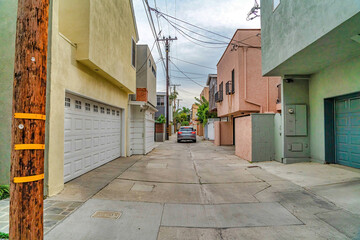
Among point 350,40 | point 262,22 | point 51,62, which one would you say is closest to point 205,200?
point 51,62

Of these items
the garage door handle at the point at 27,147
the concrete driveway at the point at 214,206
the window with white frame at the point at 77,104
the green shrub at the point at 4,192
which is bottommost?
the concrete driveway at the point at 214,206

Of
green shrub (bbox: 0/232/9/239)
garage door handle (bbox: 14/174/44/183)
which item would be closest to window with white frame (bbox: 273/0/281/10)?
garage door handle (bbox: 14/174/44/183)

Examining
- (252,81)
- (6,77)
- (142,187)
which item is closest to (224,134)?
(252,81)

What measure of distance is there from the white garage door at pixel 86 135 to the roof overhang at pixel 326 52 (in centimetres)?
649

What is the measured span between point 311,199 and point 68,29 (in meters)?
7.24

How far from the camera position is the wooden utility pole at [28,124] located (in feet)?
5.77

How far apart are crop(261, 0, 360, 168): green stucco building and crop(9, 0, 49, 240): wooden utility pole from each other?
16.7ft

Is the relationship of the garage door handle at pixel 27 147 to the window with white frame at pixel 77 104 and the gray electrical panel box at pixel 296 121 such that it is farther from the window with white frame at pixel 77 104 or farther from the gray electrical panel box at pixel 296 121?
the gray electrical panel box at pixel 296 121

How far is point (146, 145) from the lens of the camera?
11.9m

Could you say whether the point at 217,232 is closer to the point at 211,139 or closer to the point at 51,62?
the point at 51,62

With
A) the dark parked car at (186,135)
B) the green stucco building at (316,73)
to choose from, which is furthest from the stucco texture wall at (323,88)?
the dark parked car at (186,135)

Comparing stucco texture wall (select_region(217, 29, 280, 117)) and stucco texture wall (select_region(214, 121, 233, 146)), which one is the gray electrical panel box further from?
stucco texture wall (select_region(214, 121, 233, 146))

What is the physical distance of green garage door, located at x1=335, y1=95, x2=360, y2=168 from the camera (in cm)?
654

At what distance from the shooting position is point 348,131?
A: 6.86 metres
